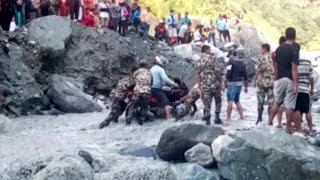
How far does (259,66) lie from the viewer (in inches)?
547

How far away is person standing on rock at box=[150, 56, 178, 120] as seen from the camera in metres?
15.2

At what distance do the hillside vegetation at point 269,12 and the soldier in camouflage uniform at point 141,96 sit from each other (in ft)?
75.2

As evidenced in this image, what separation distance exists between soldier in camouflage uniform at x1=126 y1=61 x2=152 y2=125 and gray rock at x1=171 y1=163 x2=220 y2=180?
372cm

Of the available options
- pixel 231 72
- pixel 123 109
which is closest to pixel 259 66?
pixel 231 72

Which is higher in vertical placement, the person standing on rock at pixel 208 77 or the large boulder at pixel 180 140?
the person standing on rock at pixel 208 77

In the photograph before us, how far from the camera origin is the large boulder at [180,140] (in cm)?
1182

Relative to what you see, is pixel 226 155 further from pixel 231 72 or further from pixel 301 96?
pixel 231 72

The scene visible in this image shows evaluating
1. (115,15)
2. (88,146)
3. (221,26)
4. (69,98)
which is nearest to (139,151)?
(88,146)

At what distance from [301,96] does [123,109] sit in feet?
16.6

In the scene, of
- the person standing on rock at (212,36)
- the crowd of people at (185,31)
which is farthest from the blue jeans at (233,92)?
the person standing on rock at (212,36)

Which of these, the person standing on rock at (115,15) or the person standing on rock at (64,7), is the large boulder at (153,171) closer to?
the person standing on rock at (64,7)

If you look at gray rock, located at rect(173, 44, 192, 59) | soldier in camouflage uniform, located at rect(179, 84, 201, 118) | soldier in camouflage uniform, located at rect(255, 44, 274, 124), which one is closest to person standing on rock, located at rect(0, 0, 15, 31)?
soldier in camouflage uniform, located at rect(179, 84, 201, 118)

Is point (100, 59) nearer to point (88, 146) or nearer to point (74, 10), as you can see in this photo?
point (74, 10)

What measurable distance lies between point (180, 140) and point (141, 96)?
313 cm
